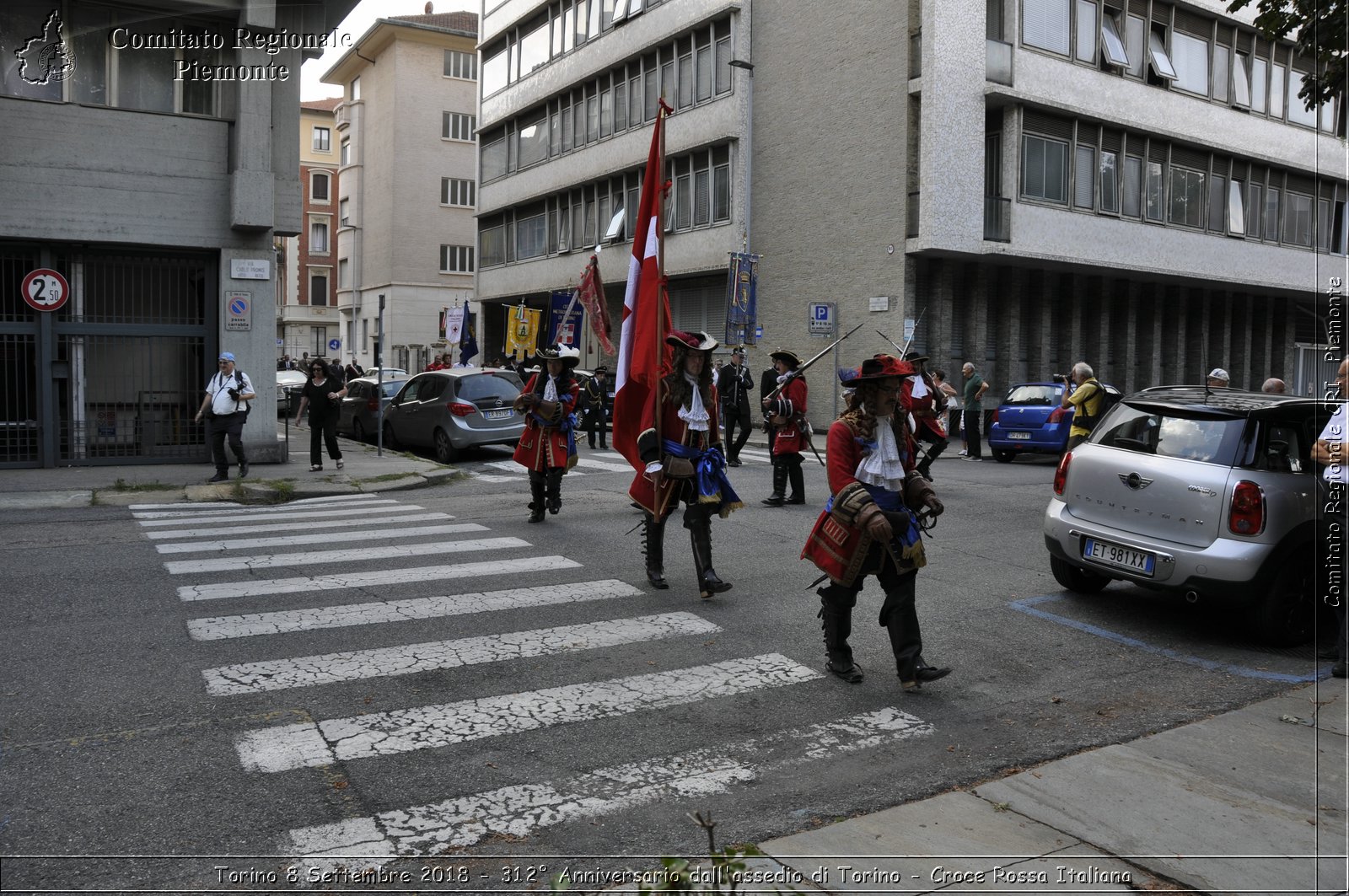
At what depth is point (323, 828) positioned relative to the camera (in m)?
3.95

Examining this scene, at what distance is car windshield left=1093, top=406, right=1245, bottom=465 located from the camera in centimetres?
693

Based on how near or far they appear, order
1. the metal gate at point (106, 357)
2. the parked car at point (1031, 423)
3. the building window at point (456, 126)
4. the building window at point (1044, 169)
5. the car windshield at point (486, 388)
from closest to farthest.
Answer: the metal gate at point (106, 357) < the car windshield at point (486, 388) < the parked car at point (1031, 423) < the building window at point (1044, 169) < the building window at point (456, 126)

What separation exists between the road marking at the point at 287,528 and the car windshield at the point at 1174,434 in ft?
22.7

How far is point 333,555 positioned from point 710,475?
138 inches

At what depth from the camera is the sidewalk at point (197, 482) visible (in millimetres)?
13180

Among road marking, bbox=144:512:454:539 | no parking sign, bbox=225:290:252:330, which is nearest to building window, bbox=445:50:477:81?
no parking sign, bbox=225:290:252:330

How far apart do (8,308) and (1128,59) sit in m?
25.5

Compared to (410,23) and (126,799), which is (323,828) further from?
(410,23)

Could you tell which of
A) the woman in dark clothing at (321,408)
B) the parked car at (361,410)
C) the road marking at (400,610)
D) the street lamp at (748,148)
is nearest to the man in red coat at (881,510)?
the road marking at (400,610)

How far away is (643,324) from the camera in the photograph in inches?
326

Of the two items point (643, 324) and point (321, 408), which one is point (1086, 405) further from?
point (321, 408)

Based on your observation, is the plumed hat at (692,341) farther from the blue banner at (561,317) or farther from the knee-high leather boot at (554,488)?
the blue banner at (561,317)

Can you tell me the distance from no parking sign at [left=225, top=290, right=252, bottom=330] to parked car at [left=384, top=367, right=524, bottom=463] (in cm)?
336

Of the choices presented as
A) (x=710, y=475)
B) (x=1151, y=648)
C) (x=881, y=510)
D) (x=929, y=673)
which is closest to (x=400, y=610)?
(x=710, y=475)
